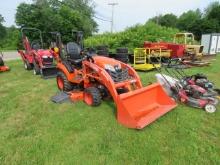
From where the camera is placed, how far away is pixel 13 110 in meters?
5.03

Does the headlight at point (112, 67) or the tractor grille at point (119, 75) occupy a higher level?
the headlight at point (112, 67)

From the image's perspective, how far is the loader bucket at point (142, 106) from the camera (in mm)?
3929

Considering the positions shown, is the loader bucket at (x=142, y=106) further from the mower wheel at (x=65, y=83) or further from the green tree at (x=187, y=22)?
the green tree at (x=187, y=22)

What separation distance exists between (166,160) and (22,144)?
7.28 ft

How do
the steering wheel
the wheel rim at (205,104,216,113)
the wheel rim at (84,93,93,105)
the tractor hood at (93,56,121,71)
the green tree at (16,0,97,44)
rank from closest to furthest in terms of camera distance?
the wheel rim at (205,104,216,113) < the tractor hood at (93,56,121,71) < the wheel rim at (84,93,93,105) < the steering wheel < the green tree at (16,0,97,44)

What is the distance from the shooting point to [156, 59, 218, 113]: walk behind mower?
472 cm

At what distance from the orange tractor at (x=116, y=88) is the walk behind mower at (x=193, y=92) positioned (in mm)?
537

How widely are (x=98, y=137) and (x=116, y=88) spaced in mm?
1163

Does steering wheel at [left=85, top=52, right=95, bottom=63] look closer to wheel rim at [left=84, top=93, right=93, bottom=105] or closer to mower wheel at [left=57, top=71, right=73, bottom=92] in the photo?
wheel rim at [left=84, top=93, right=93, bottom=105]

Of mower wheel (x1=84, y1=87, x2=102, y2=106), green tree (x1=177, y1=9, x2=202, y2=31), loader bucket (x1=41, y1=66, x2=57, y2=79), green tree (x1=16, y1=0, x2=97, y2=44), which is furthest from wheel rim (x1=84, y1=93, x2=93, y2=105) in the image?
green tree (x1=177, y1=9, x2=202, y2=31)

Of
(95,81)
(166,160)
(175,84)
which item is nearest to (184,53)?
(175,84)

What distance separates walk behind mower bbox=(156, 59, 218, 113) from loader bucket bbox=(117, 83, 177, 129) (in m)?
0.58

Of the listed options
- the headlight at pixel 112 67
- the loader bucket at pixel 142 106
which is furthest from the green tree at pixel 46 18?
the loader bucket at pixel 142 106

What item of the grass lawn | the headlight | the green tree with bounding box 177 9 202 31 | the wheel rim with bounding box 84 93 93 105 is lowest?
the grass lawn
